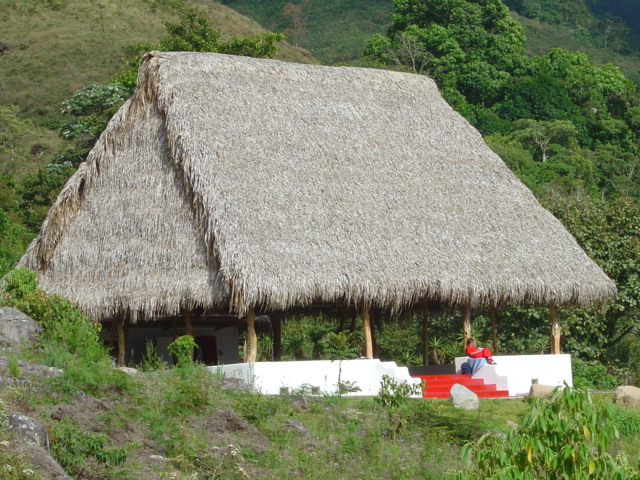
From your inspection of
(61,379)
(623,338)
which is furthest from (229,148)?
(623,338)

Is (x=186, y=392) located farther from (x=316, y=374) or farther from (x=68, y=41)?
(x=68, y=41)

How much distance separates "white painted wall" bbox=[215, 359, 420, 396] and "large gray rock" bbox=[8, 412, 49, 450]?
5.10m

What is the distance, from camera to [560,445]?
7.76 metres

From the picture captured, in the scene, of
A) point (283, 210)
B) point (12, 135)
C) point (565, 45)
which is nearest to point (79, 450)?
point (283, 210)

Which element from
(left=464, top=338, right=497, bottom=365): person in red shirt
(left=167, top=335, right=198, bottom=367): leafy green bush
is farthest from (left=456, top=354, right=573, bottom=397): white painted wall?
(left=167, top=335, right=198, bottom=367): leafy green bush

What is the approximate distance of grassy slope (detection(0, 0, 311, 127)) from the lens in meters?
53.5

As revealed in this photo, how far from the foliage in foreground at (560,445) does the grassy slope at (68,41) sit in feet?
149

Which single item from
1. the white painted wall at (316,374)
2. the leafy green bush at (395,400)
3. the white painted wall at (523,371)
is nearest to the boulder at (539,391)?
the white painted wall at (523,371)

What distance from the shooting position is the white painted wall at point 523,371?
1769cm

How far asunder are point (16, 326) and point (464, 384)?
22.2 ft

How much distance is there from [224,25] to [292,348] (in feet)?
125

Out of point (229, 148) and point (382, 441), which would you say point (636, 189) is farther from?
point (382, 441)

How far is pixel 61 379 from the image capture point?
1258cm

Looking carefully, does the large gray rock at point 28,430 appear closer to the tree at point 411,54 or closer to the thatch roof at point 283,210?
the thatch roof at point 283,210
